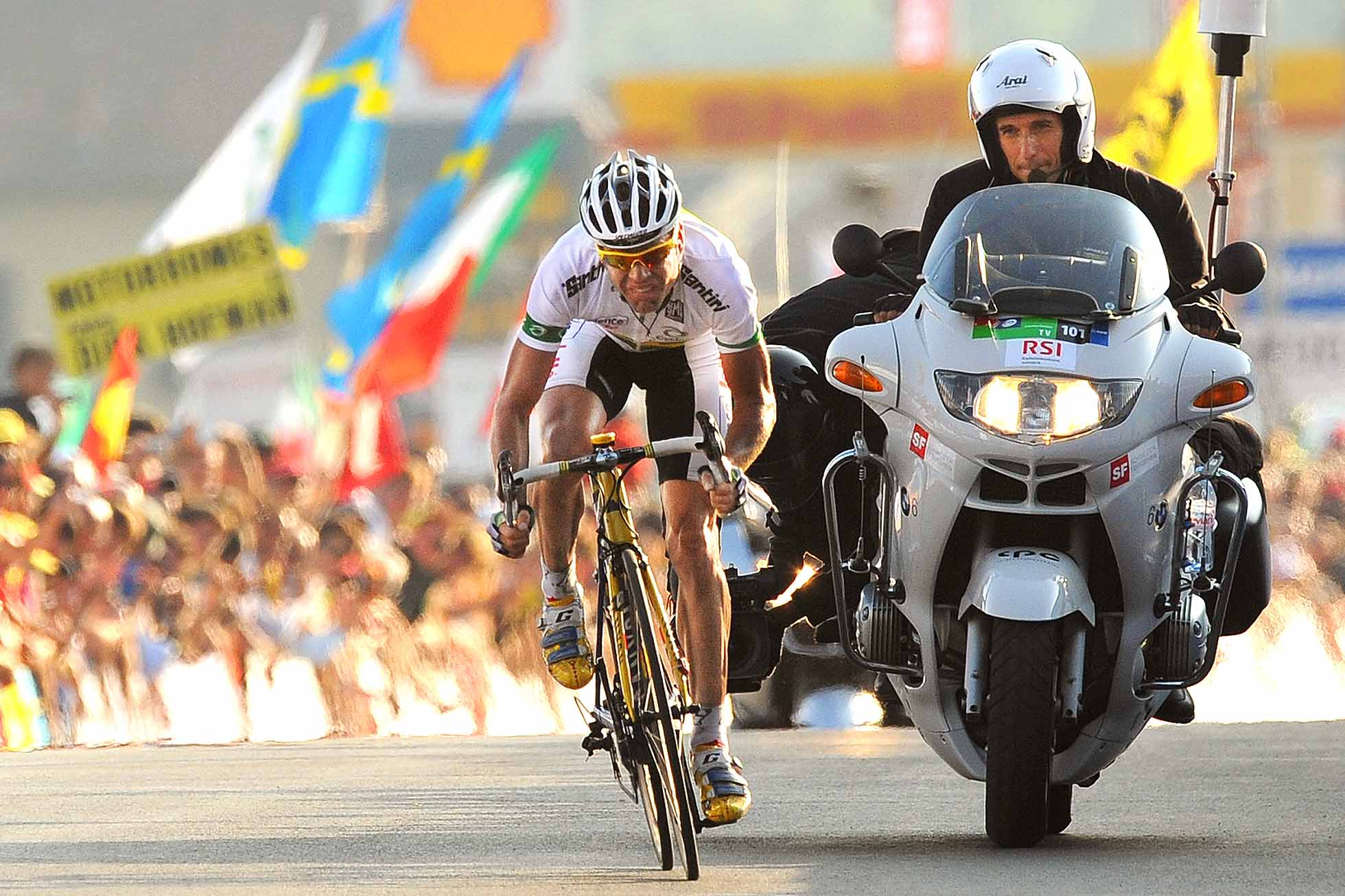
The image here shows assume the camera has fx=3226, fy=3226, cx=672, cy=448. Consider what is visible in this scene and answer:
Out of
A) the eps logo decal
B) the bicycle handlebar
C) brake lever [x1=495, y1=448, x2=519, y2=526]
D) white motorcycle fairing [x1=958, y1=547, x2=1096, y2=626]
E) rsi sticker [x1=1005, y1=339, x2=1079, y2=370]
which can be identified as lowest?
white motorcycle fairing [x1=958, y1=547, x2=1096, y2=626]

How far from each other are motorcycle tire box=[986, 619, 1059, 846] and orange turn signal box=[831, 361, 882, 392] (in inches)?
32.4

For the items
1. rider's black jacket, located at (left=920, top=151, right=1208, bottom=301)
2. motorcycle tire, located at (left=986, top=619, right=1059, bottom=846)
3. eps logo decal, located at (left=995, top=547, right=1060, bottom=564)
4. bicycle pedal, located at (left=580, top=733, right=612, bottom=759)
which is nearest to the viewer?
motorcycle tire, located at (left=986, top=619, right=1059, bottom=846)

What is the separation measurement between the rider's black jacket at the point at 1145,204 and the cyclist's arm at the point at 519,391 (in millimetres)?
1127

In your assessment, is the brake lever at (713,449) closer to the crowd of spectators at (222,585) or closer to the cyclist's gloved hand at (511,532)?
the cyclist's gloved hand at (511,532)

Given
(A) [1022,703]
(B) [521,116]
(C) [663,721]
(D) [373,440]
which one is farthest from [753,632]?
(B) [521,116]

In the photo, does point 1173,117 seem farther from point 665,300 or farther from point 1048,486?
point 1048,486

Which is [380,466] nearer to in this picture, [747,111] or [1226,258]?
[1226,258]

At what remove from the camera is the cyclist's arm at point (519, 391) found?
884 cm

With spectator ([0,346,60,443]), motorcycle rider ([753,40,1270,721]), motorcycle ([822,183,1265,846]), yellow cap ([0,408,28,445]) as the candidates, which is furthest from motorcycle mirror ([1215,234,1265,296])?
spectator ([0,346,60,443])

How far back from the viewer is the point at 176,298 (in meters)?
20.8

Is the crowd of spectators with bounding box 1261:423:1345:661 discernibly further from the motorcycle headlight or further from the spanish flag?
the motorcycle headlight

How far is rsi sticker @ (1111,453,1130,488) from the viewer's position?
8320 millimetres

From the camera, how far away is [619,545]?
848cm

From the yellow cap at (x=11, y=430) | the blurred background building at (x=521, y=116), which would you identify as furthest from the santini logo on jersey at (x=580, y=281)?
the blurred background building at (x=521, y=116)
